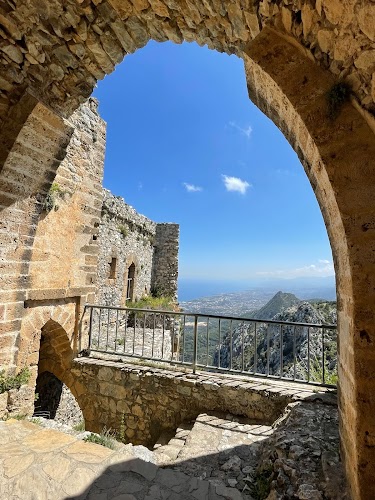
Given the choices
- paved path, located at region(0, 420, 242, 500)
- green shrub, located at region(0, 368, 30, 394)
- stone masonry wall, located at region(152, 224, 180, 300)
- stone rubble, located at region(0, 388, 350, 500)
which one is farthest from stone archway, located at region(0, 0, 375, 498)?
stone masonry wall, located at region(152, 224, 180, 300)

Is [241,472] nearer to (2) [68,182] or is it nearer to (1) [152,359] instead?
(1) [152,359]

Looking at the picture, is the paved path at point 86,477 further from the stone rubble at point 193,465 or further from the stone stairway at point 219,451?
the stone stairway at point 219,451

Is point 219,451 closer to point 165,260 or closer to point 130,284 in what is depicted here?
point 130,284

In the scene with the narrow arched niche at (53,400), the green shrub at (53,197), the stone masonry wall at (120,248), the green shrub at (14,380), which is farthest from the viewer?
the stone masonry wall at (120,248)

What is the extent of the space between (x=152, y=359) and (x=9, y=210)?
3.38 metres

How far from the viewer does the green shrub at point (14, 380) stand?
382cm

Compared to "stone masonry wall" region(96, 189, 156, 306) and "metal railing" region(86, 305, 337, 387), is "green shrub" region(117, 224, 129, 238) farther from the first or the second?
"metal railing" region(86, 305, 337, 387)

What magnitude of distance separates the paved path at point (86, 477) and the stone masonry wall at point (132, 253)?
883 centimetres

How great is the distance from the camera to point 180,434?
372 centimetres

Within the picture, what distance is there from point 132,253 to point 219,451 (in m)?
11.3

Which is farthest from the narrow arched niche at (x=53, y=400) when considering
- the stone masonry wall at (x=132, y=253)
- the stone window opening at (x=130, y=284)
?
the stone window opening at (x=130, y=284)

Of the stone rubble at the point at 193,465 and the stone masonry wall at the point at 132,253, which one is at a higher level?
the stone masonry wall at the point at 132,253

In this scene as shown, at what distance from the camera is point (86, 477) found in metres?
2.15

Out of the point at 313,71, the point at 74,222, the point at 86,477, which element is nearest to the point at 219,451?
the point at 86,477
